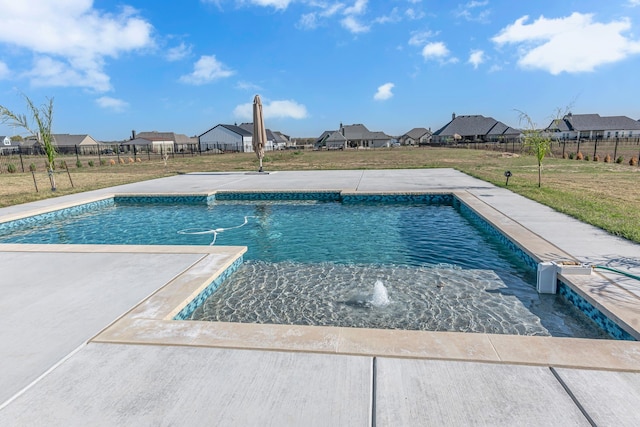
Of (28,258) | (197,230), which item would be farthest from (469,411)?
(197,230)

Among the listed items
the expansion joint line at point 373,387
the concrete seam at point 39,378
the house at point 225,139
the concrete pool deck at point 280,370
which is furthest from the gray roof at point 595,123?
the concrete seam at point 39,378

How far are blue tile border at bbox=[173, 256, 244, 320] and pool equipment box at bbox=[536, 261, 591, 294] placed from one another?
3.90 meters

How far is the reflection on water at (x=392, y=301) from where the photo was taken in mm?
3879

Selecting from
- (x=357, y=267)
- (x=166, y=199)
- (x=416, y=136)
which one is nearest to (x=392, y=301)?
(x=357, y=267)

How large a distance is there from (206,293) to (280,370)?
2156 millimetres

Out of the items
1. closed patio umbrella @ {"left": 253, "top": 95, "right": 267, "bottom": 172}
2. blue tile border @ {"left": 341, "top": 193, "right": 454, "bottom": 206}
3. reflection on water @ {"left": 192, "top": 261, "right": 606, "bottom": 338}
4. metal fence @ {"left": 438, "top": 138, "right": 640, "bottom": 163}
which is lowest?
reflection on water @ {"left": 192, "top": 261, "right": 606, "bottom": 338}

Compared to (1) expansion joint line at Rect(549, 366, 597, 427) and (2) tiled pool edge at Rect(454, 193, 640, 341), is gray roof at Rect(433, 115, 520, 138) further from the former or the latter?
(1) expansion joint line at Rect(549, 366, 597, 427)

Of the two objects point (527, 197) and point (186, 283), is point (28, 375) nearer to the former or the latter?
point (186, 283)

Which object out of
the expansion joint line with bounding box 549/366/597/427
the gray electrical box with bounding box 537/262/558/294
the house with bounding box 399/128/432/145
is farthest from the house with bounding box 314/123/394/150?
the expansion joint line with bounding box 549/366/597/427

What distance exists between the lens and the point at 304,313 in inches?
164

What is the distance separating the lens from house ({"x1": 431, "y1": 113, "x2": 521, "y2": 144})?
67.3 m

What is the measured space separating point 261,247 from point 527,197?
266 inches

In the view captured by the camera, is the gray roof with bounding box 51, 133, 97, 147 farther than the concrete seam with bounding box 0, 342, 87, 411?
Yes

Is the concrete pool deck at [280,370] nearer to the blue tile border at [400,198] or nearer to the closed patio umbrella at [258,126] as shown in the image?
the blue tile border at [400,198]
